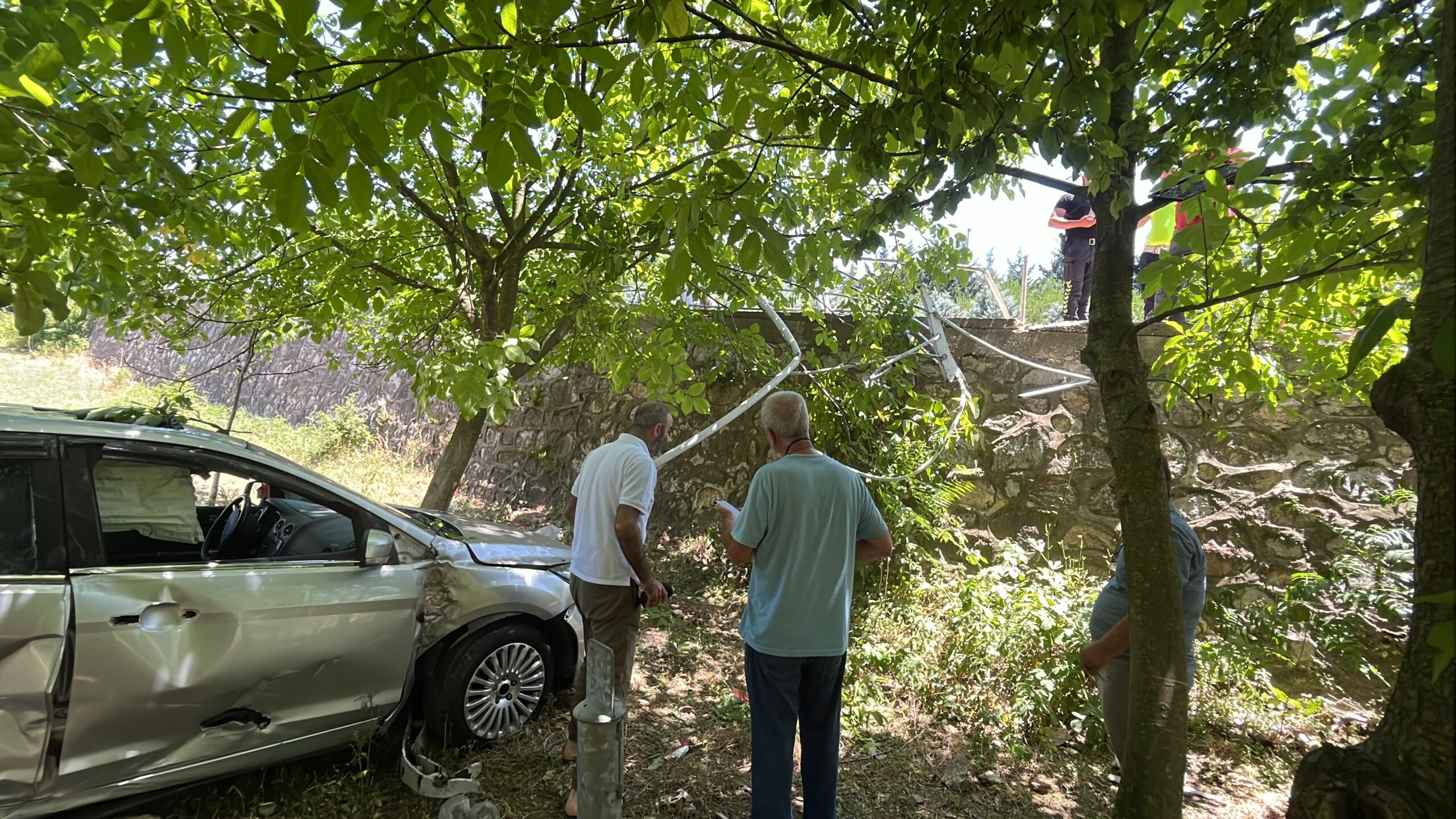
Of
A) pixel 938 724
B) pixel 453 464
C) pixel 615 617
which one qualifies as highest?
pixel 453 464

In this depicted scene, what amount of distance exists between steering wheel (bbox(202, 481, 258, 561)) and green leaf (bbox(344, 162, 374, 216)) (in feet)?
8.43

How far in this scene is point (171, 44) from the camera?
4.84ft

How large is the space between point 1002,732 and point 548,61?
3.86 meters

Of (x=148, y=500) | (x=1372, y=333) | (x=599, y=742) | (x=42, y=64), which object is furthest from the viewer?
(x=148, y=500)

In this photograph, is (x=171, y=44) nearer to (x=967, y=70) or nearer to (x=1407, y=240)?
(x=967, y=70)

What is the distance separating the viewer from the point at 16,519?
2295mm

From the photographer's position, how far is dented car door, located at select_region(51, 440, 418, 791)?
2.30 m

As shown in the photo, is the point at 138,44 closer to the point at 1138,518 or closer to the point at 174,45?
the point at 174,45

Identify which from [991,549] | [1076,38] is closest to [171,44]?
[1076,38]

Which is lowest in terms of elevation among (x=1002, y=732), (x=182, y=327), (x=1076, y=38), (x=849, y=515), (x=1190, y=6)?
(x=1002, y=732)

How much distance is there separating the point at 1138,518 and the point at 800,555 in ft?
3.63

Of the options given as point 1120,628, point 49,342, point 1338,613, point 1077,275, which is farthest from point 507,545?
point 49,342

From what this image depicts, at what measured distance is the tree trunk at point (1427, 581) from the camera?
101 cm

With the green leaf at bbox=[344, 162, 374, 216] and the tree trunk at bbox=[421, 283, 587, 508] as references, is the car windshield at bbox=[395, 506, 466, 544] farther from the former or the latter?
the green leaf at bbox=[344, 162, 374, 216]
